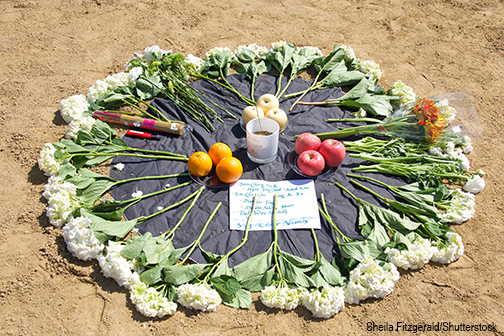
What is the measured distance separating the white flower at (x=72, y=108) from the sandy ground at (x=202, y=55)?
217 mm

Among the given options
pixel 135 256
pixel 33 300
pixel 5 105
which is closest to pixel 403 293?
pixel 135 256

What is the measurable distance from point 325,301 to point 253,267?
27.7 inches

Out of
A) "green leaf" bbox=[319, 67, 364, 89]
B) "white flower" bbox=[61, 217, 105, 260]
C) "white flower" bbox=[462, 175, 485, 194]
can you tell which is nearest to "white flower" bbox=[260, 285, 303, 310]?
"white flower" bbox=[61, 217, 105, 260]

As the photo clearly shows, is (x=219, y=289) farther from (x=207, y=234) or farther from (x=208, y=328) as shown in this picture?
(x=207, y=234)

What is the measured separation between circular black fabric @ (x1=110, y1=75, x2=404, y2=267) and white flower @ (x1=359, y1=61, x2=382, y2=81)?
0.64 meters

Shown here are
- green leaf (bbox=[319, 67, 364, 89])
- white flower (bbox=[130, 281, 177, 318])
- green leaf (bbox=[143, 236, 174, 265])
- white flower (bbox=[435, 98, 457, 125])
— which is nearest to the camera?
white flower (bbox=[130, 281, 177, 318])

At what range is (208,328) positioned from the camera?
2797mm

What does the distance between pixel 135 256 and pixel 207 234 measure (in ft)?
2.39

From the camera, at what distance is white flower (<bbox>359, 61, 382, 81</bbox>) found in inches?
198

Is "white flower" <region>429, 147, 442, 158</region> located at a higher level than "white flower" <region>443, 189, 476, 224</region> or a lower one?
higher

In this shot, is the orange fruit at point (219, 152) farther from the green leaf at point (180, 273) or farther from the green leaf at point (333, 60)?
the green leaf at point (333, 60)

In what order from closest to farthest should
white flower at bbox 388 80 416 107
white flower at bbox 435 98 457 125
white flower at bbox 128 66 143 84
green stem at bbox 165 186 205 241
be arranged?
green stem at bbox 165 186 205 241 < white flower at bbox 435 98 457 125 < white flower at bbox 388 80 416 107 < white flower at bbox 128 66 143 84

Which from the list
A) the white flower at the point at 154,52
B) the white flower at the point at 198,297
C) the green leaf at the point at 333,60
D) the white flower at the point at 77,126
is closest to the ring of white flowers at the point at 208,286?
the white flower at the point at 198,297

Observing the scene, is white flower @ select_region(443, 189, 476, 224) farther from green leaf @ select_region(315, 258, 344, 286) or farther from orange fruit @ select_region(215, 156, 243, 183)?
orange fruit @ select_region(215, 156, 243, 183)
